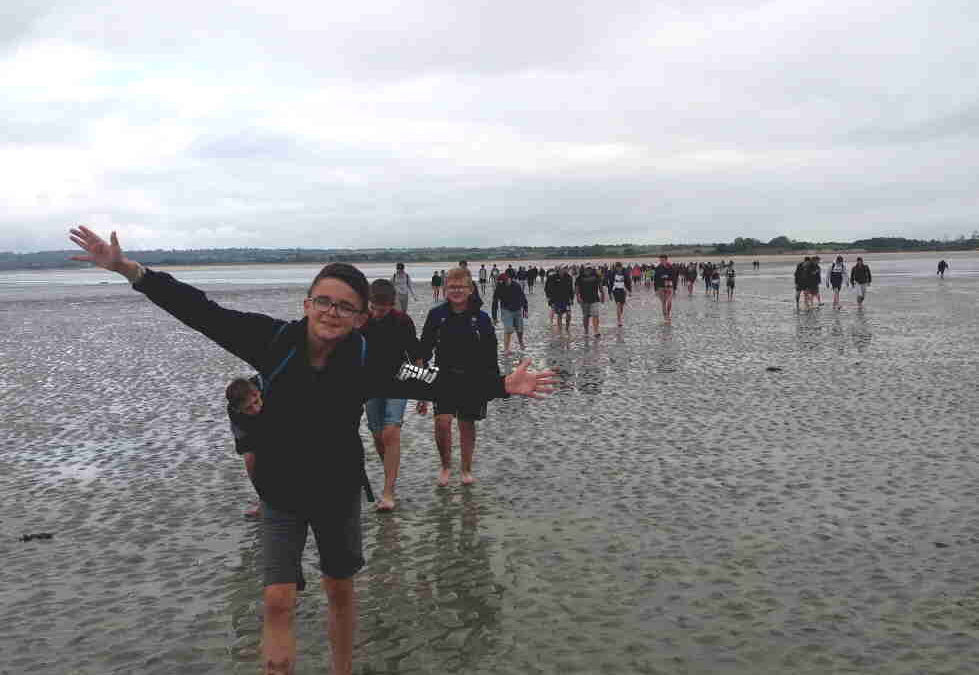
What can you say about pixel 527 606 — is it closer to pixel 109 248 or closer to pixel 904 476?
→ pixel 109 248

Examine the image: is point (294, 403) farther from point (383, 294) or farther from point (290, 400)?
point (383, 294)

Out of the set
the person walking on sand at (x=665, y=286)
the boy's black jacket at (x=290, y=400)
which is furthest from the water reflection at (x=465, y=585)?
the person walking on sand at (x=665, y=286)

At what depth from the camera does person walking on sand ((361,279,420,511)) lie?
23.4 ft

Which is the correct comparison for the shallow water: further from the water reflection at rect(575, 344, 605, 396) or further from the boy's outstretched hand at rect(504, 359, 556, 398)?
the boy's outstretched hand at rect(504, 359, 556, 398)


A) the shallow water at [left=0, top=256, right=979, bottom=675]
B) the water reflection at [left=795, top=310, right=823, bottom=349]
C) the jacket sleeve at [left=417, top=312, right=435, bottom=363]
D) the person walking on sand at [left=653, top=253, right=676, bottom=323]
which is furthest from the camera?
the person walking on sand at [left=653, top=253, right=676, bottom=323]

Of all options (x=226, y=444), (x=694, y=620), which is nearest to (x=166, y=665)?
(x=694, y=620)

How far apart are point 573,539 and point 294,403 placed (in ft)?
9.76

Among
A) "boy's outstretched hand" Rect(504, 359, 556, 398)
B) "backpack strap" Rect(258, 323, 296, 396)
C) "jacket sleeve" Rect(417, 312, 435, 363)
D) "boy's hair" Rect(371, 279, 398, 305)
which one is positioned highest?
"boy's hair" Rect(371, 279, 398, 305)

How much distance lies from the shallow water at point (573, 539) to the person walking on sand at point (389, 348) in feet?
1.08

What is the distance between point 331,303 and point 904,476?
5.71 meters

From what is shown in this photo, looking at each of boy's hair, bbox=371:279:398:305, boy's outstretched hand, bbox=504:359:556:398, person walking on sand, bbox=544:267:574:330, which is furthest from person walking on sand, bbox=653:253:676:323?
boy's outstretched hand, bbox=504:359:556:398

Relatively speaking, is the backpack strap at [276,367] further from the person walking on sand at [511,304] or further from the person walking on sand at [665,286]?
the person walking on sand at [665,286]

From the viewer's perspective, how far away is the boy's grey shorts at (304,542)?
151 inches

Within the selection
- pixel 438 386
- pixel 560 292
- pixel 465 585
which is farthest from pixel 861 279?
pixel 438 386
